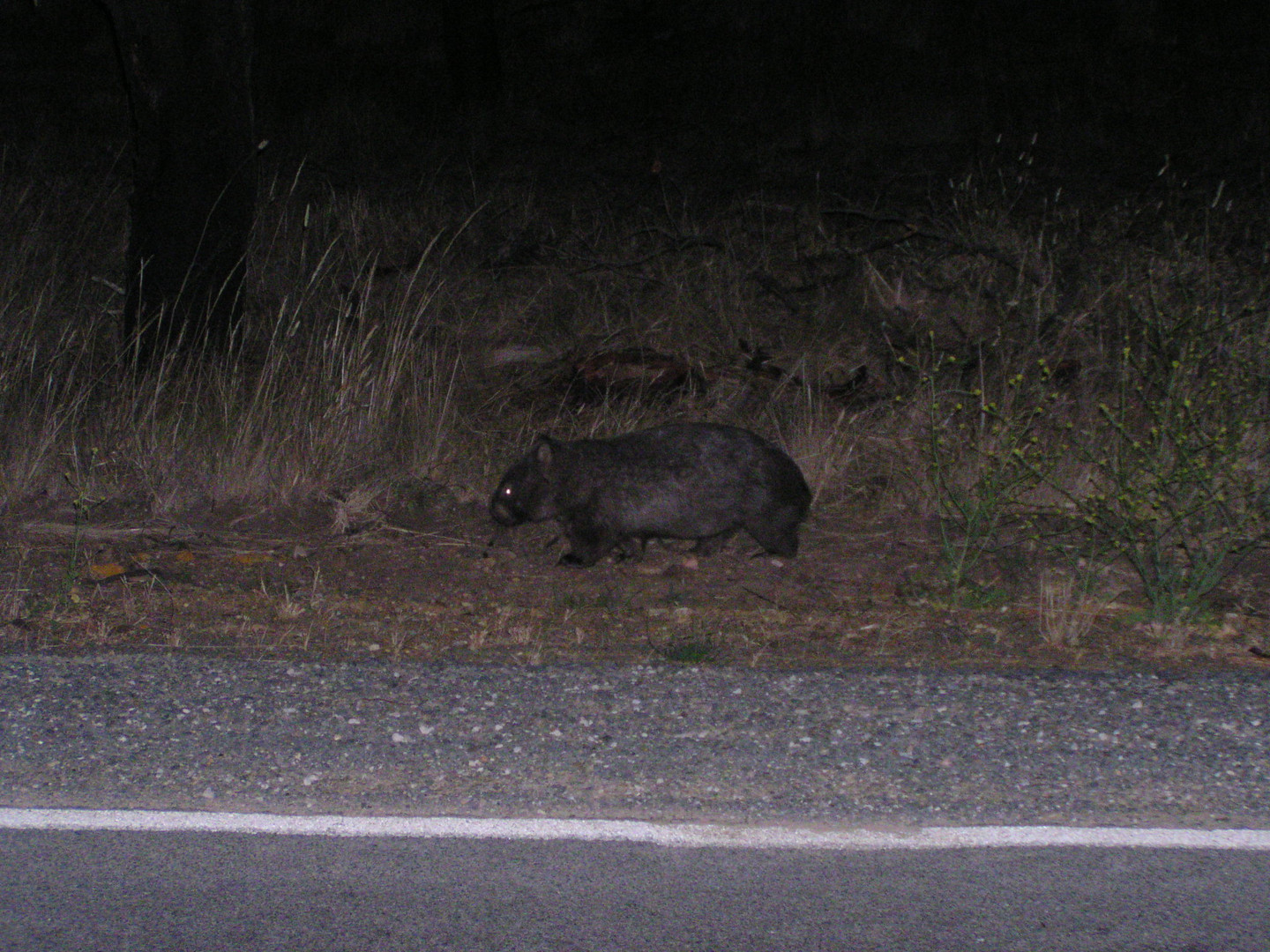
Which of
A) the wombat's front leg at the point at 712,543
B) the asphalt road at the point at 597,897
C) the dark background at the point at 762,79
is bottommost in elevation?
the asphalt road at the point at 597,897

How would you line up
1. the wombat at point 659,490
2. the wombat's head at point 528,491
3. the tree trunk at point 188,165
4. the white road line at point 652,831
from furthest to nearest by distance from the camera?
the tree trunk at point 188,165, the wombat's head at point 528,491, the wombat at point 659,490, the white road line at point 652,831

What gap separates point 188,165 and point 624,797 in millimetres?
8127

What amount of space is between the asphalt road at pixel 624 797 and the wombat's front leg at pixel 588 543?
7.80 ft

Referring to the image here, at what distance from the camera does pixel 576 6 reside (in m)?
26.5

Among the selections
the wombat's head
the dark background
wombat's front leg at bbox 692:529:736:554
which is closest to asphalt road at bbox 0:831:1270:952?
the wombat's head

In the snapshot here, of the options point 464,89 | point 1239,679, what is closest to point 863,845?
point 1239,679

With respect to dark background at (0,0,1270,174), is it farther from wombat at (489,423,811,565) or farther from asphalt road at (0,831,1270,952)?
asphalt road at (0,831,1270,952)

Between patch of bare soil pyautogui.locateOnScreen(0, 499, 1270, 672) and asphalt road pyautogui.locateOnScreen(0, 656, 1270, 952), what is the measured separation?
27.1 inches

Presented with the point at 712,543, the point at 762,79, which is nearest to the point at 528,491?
the point at 712,543

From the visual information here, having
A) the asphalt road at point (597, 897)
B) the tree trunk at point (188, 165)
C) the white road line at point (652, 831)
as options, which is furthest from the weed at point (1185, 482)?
the tree trunk at point (188, 165)

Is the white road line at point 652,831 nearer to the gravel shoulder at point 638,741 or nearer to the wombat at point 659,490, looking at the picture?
the gravel shoulder at point 638,741

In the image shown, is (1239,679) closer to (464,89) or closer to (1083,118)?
(1083,118)

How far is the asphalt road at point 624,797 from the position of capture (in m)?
3.91

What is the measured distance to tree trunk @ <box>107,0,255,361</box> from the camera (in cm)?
1077
